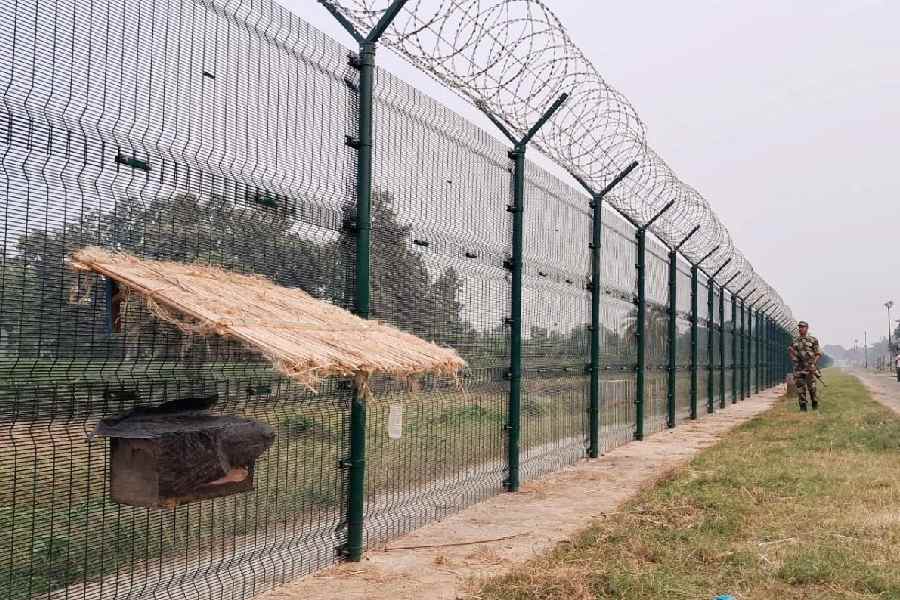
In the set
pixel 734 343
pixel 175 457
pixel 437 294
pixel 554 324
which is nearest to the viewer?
pixel 175 457

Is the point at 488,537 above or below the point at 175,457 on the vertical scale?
below

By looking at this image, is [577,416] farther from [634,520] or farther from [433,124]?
[433,124]

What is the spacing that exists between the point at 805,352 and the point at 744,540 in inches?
501

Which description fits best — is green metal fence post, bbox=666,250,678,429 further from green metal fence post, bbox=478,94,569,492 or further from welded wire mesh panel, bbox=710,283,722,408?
green metal fence post, bbox=478,94,569,492

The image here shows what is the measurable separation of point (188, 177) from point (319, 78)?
4.11 feet

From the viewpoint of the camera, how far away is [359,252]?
5242 mm

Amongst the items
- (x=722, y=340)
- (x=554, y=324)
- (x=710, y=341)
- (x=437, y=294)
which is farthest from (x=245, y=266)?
(x=722, y=340)

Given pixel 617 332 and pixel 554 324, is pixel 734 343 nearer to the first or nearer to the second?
pixel 617 332

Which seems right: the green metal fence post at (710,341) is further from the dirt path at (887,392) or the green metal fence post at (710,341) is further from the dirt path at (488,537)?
the dirt path at (488,537)

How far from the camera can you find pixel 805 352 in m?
17.4

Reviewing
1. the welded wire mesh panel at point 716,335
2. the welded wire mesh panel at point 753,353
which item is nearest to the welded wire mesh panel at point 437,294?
the welded wire mesh panel at point 716,335

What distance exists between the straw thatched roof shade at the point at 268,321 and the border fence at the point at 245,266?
0.14 m

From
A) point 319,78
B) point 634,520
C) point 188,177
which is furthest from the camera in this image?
point 634,520

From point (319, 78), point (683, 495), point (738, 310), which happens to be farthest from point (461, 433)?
point (738, 310)
